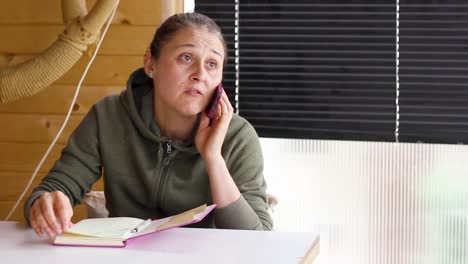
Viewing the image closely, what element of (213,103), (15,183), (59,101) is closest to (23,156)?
(15,183)

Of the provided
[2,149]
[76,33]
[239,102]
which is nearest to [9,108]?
[2,149]

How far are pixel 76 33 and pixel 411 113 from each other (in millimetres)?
1174

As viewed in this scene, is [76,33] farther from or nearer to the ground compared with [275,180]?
farther from the ground

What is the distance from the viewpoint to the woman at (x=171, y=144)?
199 cm

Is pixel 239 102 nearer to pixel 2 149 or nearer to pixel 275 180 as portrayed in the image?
pixel 275 180

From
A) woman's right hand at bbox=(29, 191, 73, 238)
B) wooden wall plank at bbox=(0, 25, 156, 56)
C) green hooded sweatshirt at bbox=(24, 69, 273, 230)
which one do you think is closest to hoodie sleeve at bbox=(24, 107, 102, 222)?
green hooded sweatshirt at bbox=(24, 69, 273, 230)

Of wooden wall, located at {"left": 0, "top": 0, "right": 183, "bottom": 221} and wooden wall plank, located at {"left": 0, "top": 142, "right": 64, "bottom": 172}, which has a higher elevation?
wooden wall, located at {"left": 0, "top": 0, "right": 183, "bottom": 221}

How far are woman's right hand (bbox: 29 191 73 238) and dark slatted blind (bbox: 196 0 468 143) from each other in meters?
1.28

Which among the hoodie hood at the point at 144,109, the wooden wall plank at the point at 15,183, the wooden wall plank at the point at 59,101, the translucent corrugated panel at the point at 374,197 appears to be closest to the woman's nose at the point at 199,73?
the hoodie hood at the point at 144,109

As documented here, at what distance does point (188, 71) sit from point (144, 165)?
261mm

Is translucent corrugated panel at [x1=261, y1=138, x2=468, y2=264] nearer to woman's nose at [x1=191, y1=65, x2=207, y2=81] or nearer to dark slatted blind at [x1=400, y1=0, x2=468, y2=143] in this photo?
dark slatted blind at [x1=400, y1=0, x2=468, y2=143]

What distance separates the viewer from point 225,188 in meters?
1.89

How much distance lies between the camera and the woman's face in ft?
6.52

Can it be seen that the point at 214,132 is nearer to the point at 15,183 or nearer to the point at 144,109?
the point at 144,109
